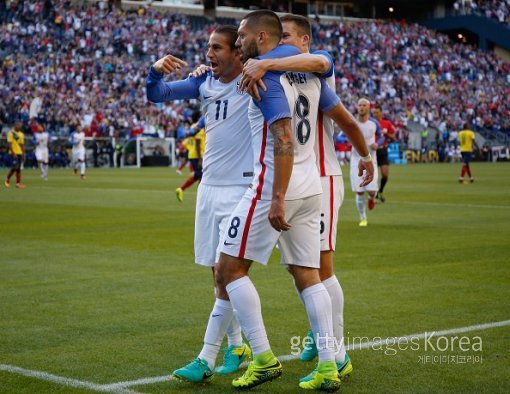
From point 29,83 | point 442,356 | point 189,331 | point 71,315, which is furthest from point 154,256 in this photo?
point 29,83

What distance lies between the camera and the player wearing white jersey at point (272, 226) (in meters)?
5.38

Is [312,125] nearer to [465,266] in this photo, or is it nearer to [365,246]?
[465,266]

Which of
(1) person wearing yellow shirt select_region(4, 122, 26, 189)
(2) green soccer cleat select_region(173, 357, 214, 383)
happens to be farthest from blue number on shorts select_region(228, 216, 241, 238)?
(1) person wearing yellow shirt select_region(4, 122, 26, 189)

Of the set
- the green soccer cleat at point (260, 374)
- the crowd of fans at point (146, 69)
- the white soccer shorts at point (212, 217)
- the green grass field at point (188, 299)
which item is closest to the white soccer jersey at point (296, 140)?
the white soccer shorts at point (212, 217)

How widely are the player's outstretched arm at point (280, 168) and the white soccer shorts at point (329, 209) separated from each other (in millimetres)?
817

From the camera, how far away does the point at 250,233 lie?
539 centimetres

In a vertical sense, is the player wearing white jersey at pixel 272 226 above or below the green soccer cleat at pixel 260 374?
above

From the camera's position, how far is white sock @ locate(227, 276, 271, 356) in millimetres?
5430

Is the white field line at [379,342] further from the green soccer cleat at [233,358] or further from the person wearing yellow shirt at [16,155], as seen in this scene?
the person wearing yellow shirt at [16,155]

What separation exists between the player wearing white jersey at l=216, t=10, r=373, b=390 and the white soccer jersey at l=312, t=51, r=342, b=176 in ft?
1.23

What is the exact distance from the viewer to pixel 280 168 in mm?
5246

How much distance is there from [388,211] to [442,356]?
13136 millimetres

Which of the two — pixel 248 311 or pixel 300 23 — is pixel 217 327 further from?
pixel 300 23

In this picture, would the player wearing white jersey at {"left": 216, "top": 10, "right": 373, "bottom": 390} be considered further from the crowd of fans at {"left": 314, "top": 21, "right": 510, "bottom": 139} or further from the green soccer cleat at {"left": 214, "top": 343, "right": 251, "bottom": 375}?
the crowd of fans at {"left": 314, "top": 21, "right": 510, "bottom": 139}
